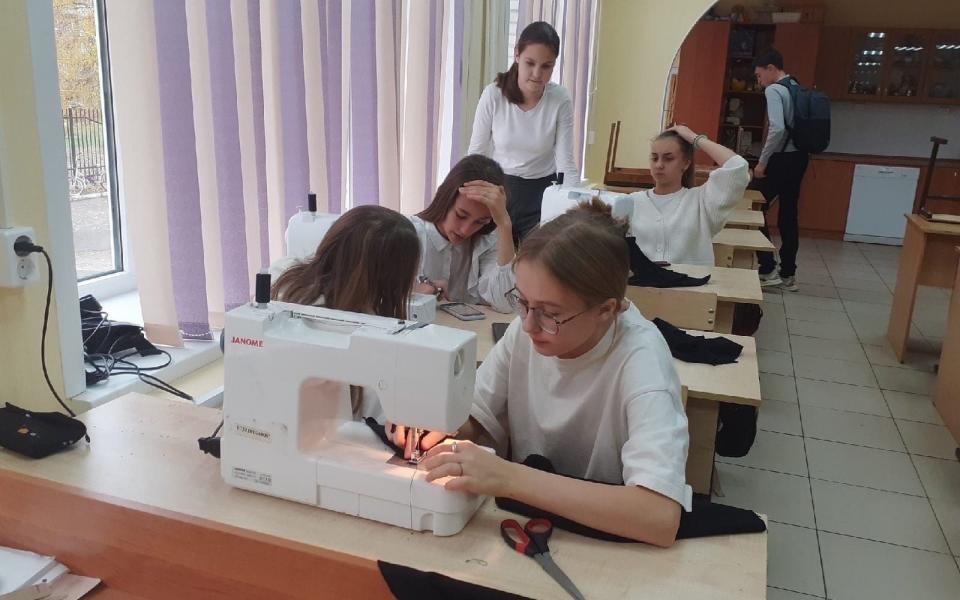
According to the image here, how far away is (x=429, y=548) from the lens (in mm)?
1021

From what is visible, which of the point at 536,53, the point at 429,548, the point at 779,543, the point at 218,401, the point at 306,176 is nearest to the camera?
the point at 429,548

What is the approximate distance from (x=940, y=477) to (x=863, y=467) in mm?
258

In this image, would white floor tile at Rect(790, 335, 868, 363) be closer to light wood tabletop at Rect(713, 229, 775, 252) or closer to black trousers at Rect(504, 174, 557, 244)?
light wood tabletop at Rect(713, 229, 775, 252)

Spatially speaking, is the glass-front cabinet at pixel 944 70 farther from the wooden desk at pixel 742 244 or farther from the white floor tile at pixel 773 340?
the wooden desk at pixel 742 244

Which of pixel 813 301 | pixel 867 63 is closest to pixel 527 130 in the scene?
pixel 813 301

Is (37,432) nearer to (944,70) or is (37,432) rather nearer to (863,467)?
(863,467)

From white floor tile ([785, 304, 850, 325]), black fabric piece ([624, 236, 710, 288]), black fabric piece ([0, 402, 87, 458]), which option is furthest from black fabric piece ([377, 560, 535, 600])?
white floor tile ([785, 304, 850, 325])

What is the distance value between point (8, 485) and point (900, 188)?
28.1ft

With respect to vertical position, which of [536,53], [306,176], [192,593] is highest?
[536,53]

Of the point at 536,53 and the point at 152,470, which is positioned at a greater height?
the point at 536,53

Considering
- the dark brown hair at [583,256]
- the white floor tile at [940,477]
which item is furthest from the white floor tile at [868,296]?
the dark brown hair at [583,256]

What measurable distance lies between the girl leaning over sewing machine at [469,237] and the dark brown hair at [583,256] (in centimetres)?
92

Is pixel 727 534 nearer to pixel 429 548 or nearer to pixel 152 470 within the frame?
pixel 429 548

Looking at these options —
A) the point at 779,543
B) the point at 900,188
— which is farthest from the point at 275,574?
the point at 900,188
